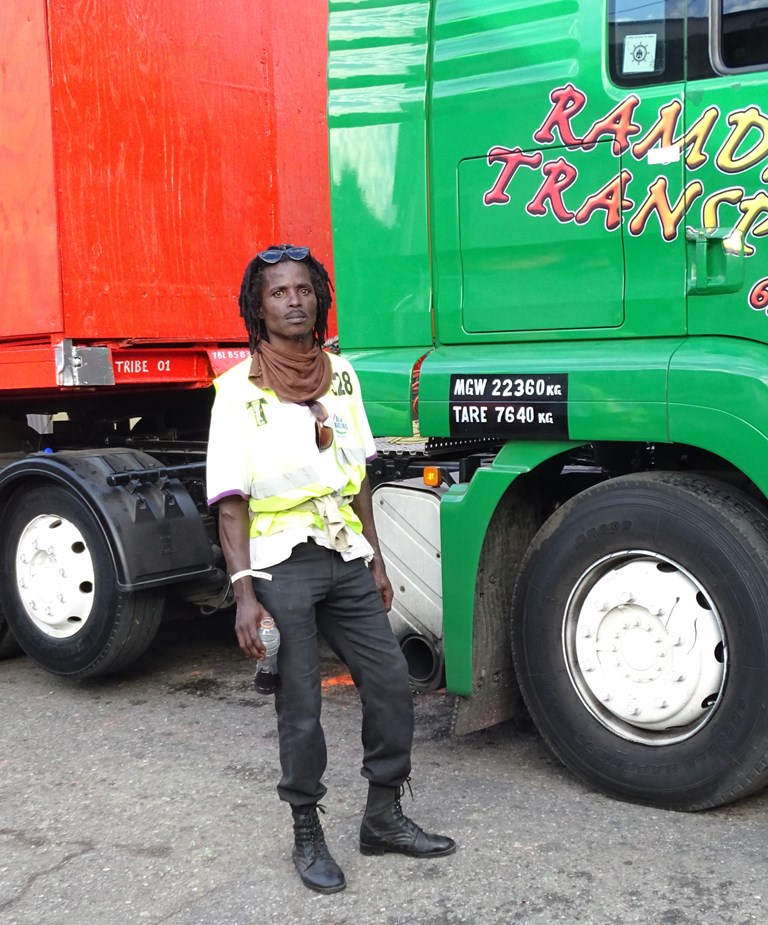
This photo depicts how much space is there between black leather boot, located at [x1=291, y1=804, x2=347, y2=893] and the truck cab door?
1833 mm

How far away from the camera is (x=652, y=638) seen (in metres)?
3.73

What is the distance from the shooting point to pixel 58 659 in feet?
17.8

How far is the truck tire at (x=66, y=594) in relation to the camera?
522 centimetres

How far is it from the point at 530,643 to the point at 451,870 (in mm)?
805

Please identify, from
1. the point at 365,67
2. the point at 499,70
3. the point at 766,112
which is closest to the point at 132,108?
the point at 365,67

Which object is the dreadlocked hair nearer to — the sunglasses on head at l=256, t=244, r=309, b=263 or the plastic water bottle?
the sunglasses on head at l=256, t=244, r=309, b=263

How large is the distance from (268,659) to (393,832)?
26.8 inches

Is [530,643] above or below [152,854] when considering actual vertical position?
above

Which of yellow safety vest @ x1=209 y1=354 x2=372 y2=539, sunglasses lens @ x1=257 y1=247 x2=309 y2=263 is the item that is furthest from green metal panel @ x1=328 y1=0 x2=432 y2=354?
yellow safety vest @ x1=209 y1=354 x2=372 y2=539

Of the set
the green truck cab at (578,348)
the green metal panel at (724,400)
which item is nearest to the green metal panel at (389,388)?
the green truck cab at (578,348)

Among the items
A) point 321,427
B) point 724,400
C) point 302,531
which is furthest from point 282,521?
point 724,400

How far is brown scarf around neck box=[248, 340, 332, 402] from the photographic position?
3.37 metres

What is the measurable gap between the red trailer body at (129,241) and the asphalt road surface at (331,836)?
0.62m

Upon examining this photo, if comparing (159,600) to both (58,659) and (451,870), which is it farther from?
(451,870)
